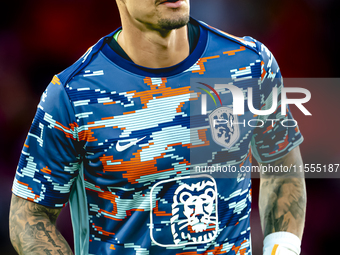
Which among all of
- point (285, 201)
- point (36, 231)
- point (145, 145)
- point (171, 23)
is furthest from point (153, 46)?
point (285, 201)

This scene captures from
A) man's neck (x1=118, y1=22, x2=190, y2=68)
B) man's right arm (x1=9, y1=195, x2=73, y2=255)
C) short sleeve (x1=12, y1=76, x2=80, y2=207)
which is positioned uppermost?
man's neck (x1=118, y1=22, x2=190, y2=68)

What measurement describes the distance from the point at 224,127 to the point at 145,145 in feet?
0.97

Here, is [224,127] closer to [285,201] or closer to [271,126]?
[271,126]

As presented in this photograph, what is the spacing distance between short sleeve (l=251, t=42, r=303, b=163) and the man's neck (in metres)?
0.32

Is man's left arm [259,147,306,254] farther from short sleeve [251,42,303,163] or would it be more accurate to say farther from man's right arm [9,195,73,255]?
man's right arm [9,195,73,255]

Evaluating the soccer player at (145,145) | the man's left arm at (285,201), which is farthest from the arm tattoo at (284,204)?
the soccer player at (145,145)

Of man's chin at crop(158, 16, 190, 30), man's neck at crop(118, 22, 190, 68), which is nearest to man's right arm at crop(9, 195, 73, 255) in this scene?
man's neck at crop(118, 22, 190, 68)

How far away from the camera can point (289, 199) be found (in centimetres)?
182

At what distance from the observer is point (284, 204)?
71.4 inches

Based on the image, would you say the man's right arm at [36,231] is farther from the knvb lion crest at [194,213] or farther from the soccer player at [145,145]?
the knvb lion crest at [194,213]

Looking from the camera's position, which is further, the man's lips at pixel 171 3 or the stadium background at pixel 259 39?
the stadium background at pixel 259 39

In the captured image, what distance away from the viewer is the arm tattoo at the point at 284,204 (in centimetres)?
180

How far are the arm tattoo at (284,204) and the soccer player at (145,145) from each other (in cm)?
24

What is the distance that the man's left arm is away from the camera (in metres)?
1.79
